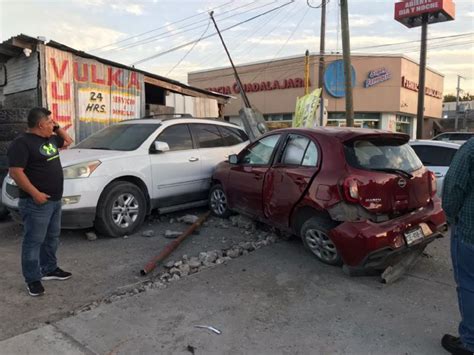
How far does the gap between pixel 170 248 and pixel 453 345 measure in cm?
331

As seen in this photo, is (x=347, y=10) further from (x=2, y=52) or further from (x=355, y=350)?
(x=355, y=350)

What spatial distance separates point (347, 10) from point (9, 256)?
11724 millimetres

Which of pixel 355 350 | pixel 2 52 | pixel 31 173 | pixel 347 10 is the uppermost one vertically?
pixel 347 10

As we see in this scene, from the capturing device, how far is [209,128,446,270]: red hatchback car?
440 centimetres

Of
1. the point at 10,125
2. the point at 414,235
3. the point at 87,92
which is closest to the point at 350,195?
the point at 414,235

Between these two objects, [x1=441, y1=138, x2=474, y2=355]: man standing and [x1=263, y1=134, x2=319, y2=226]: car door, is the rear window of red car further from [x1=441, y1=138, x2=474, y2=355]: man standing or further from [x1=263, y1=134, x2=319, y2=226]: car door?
[x1=441, y1=138, x2=474, y2=355]: man standing

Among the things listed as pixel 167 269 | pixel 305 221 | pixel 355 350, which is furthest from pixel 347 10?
pixel 355 350

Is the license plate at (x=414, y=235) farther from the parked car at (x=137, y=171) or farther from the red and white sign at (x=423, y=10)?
the red and white sign at (x=423, y=10)

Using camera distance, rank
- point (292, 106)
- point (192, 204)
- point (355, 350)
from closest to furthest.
→ point (355, 350) → point (192, 204) → point (292, 106)

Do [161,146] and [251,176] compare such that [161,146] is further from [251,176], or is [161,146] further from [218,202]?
[251,176]

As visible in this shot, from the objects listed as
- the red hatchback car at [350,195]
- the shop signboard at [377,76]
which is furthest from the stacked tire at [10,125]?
the shop signboard at [377,76]

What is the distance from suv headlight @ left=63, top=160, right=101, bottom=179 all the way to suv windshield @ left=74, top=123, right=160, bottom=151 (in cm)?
78

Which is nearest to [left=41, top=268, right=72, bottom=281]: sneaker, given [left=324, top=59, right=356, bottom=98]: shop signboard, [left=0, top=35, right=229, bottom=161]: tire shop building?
[left=0, top=35, right=229, bottom=161]: tire shop building

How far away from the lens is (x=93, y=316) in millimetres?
3623
